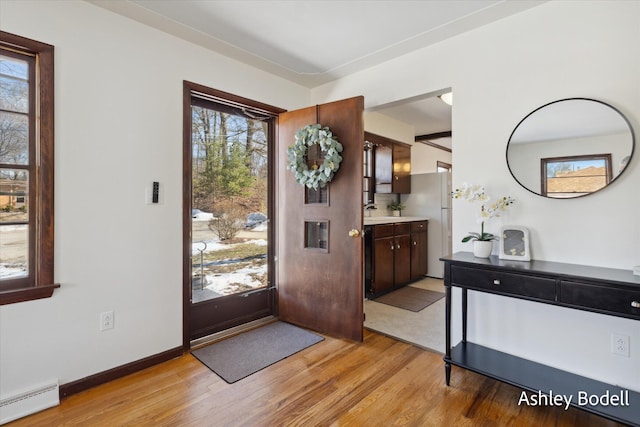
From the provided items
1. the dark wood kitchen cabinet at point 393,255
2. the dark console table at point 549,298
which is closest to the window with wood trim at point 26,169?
the dark console table at point 549,298

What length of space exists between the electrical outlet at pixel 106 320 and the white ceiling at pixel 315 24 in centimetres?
206

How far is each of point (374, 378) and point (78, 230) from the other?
2.20 meters

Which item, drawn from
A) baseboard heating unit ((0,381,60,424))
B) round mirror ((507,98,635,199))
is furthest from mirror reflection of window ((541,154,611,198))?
baseboard heating unit ((0,381,60,424))

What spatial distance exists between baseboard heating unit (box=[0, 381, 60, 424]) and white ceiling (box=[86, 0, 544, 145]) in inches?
96.0

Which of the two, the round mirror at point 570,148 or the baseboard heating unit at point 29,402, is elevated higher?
the round mirror at point 570,148

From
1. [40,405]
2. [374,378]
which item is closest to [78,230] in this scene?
[40,405]

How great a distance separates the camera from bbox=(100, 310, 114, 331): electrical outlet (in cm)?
216

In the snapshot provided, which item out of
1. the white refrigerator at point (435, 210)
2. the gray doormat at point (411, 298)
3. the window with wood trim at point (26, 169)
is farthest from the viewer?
the white refrigerator at point (435, 210)

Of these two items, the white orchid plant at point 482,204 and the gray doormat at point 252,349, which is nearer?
the white orchid plant at point 482,204

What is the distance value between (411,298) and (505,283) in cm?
219

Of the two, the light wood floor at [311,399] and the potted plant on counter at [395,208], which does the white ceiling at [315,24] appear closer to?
the light wood floor at [311,399]

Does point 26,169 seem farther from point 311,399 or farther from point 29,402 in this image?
point 311,399

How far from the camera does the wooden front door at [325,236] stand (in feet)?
8.96

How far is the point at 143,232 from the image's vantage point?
2.35m
